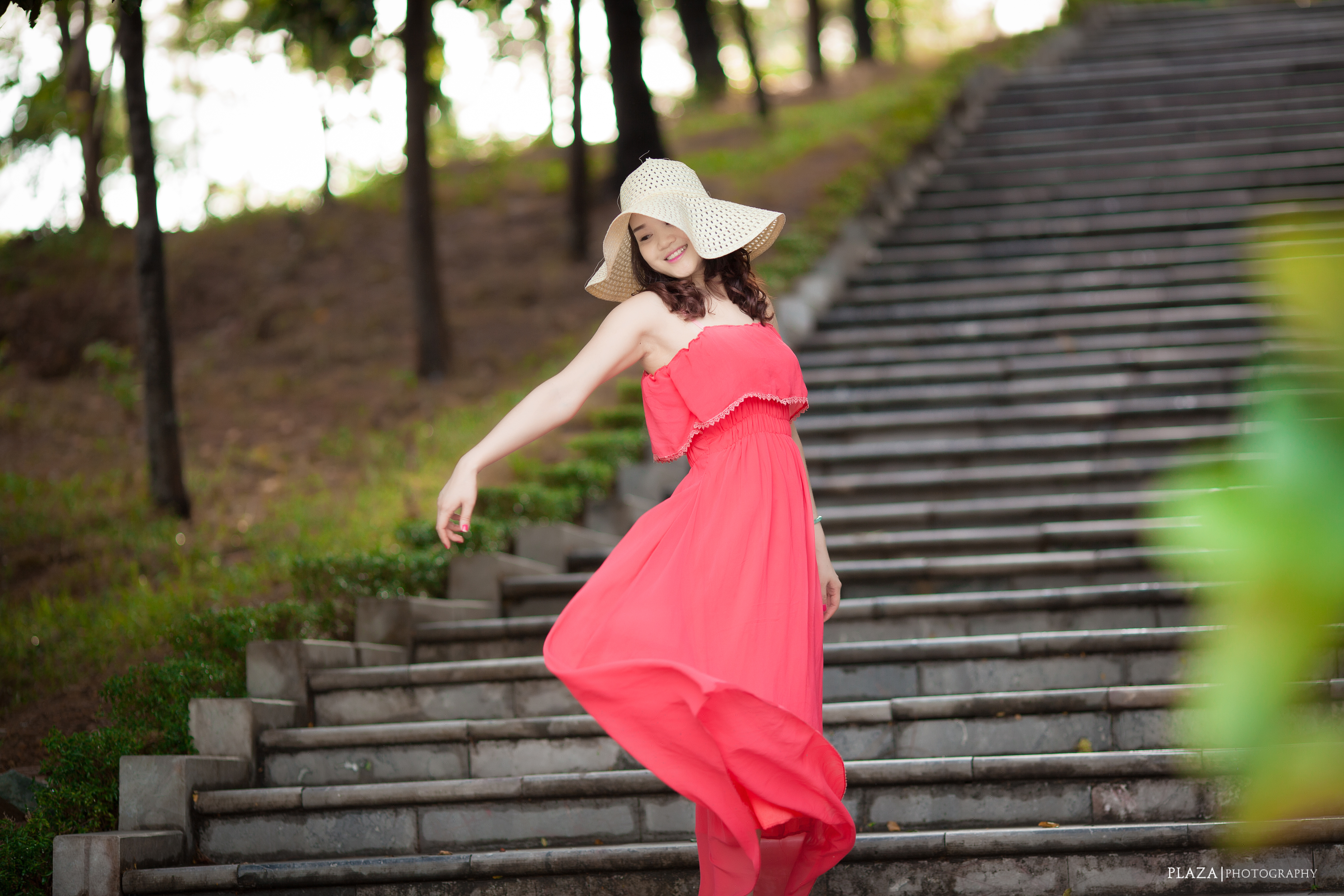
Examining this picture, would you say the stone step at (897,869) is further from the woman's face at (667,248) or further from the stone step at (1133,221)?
the stone step at (1133,221)

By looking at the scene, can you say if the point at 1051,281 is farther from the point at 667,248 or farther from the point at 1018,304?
the point at 667,248

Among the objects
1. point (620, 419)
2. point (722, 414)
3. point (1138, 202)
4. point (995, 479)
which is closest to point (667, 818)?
point (722, 414)

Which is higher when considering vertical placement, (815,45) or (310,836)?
(815,45)

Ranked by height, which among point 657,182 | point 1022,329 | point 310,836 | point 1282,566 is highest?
point 657,182

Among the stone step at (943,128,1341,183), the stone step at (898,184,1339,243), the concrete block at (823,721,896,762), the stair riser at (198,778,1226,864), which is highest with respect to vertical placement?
the stone step at (943,128,1341,183)

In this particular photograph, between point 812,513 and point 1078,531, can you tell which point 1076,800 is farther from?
point 1078,531

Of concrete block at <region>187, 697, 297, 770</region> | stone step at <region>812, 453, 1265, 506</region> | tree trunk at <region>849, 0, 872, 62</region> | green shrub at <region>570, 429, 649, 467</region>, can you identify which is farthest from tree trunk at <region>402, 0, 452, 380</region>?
tree trunk at <region>849, 0, 872, 62</region>

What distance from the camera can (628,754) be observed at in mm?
3814

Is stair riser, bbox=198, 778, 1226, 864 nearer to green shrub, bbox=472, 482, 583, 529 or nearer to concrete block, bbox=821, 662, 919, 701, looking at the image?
concrete block, bbox=821, 662, 919, 701

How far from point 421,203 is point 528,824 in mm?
6199

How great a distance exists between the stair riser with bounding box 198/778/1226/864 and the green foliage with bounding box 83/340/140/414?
567 centimetres

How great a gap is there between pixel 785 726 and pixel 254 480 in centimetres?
608

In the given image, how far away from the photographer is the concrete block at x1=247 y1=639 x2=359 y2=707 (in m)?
4.45

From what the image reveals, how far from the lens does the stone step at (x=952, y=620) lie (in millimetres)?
4684
